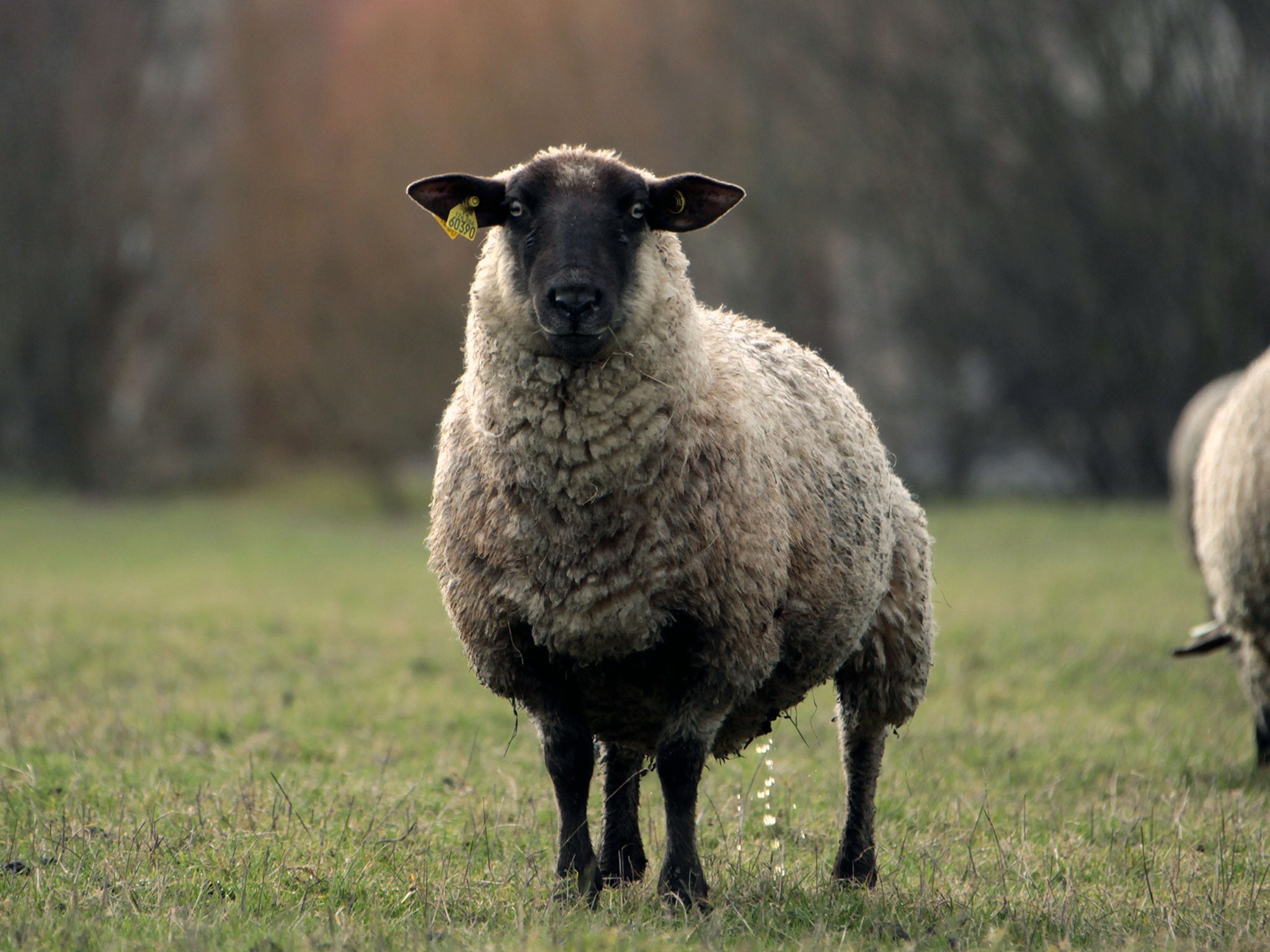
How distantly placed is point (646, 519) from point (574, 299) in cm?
63

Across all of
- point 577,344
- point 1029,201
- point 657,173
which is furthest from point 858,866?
point 657,173

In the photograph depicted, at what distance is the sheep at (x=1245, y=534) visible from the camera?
5.74 metres

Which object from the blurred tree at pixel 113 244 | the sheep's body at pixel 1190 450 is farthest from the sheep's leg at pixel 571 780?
the blurred tree at pixel 113 244

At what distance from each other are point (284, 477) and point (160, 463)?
7.12 feet

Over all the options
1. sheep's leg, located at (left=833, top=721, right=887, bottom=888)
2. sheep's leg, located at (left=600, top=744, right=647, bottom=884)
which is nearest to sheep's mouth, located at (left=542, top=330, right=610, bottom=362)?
sheep's leg, located at (left=600, top=744, right=647, bottom=884)

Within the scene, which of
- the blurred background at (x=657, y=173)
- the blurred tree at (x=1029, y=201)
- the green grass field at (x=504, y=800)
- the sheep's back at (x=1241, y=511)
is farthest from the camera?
the blurred background at (x=657, y=173)

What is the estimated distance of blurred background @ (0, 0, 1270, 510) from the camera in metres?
19.7

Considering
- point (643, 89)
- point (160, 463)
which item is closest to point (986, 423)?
point (643, 89)

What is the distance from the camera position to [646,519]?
3770 mm

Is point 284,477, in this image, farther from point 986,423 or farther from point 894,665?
point 894,665

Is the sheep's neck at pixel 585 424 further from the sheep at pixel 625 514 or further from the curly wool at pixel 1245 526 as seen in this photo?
the curly wool at pixel 1245 526

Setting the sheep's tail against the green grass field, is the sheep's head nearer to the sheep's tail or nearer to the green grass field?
the sheep's tail

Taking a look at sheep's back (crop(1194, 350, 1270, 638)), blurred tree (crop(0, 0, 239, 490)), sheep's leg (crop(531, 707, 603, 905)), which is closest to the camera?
sheep's leg (crop(531, 707, 603, 905))

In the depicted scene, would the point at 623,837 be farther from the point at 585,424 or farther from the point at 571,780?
the point at 585,424
